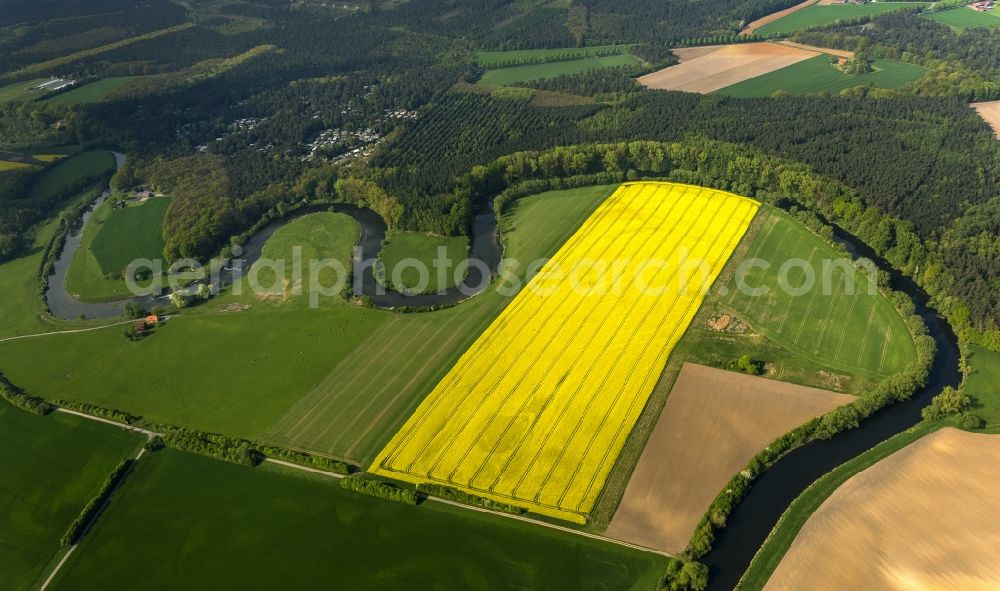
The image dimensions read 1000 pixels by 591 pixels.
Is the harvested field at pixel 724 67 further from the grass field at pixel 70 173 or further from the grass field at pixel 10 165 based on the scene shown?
the grass field at pixel 10 165

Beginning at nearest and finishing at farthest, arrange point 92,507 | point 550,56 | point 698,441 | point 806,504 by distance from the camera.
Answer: point 806,504 → point 92,507 → point 698,441 → point 550,56

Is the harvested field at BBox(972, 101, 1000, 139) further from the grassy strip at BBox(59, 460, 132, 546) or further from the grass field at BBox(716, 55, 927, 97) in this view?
the grassy strip at BBox(59, 460, 132, 546)

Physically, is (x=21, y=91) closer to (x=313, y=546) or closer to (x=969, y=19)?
(x=313, y=546)

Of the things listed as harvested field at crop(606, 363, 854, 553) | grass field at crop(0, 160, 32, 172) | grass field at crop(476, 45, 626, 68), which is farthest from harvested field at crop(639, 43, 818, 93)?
grass field at crop(0, 160, 32, 172)

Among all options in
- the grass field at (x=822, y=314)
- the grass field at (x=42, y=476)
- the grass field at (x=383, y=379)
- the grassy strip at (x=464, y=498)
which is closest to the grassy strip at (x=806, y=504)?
the grass field at (x=822, y=314)

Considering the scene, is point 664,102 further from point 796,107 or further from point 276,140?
point 276,140

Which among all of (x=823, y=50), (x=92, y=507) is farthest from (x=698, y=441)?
(x=823, y=50)

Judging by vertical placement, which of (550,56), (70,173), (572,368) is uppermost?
(550,56)
